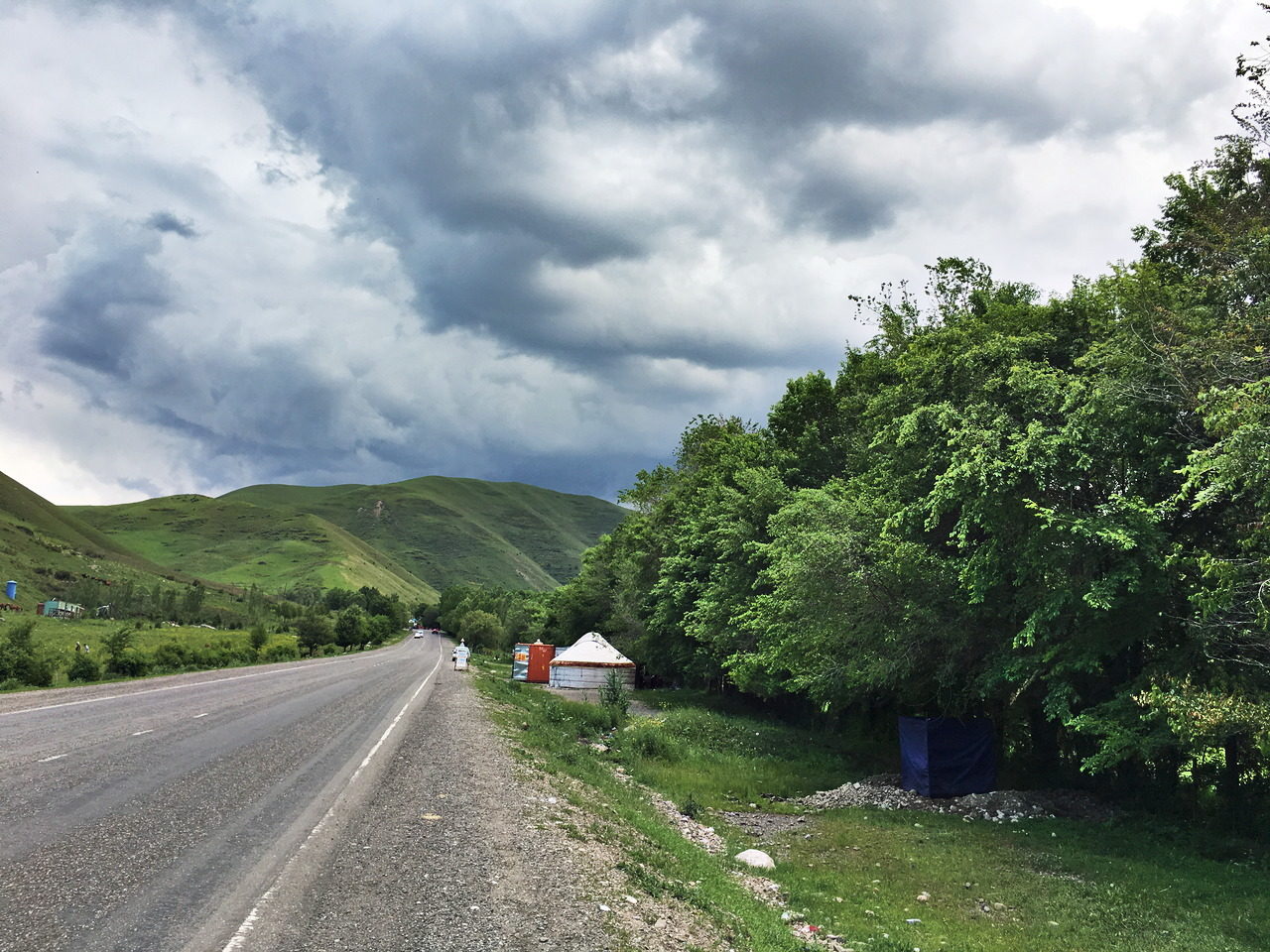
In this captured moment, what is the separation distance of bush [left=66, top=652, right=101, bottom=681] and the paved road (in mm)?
11477

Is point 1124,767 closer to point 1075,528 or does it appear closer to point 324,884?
point 1075,528

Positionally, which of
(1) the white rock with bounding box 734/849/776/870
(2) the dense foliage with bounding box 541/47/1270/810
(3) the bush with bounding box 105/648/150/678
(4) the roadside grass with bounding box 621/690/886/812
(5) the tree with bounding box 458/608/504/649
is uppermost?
(2) the dense foliage with bounding box 541/47/1270/810

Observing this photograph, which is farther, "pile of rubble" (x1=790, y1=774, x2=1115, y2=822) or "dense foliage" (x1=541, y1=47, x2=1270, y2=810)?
"pile of rubble" (x1=790, y1=774, x2=1115, y2=822)

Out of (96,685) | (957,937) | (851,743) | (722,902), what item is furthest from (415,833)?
(96,685)

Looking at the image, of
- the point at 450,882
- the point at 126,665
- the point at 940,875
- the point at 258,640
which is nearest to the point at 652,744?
the point at 940,875

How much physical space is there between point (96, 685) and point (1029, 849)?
40.4m

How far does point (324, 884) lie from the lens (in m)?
9.73

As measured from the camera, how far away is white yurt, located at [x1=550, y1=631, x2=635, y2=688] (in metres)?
67.1

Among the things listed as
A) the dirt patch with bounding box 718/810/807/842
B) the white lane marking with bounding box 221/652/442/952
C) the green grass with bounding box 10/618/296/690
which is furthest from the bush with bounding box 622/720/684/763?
the green grass with bounding box 10/618/296/690

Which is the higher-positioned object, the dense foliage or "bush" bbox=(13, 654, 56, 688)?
the dense foliage

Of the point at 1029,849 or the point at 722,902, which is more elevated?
the point at 722,902

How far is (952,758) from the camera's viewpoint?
24469 mm

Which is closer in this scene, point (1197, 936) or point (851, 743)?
point (1197, 936)

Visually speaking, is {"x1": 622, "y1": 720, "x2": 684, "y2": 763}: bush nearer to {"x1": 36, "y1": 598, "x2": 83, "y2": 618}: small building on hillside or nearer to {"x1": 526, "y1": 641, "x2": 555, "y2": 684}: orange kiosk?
{"x1": 526, "y1": 641, "x2": 555, "y2": 684}: orange kiosk
